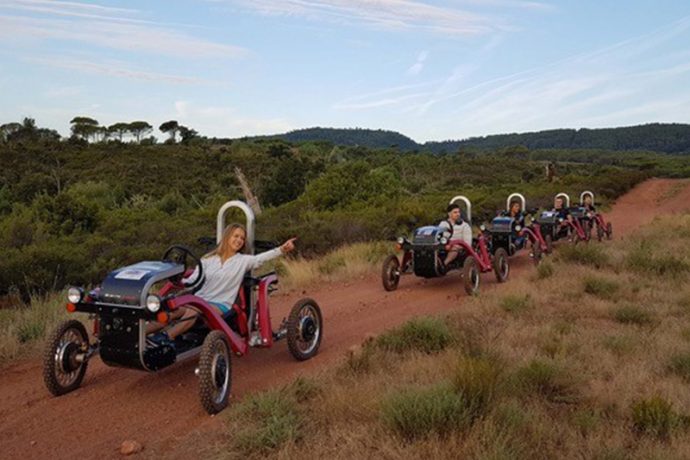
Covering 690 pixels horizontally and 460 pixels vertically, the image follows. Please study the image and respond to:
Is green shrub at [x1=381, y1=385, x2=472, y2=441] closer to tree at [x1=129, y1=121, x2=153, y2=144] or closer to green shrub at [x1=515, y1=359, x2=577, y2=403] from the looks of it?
green shrub at [x1=515, y1=359, x2=577, y2=403]

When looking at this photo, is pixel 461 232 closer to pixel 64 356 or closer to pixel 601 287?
pixel 601 287

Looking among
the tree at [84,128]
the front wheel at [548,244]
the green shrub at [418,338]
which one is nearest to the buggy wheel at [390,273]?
the green shrub at [418,338]

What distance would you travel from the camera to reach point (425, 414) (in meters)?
4.45

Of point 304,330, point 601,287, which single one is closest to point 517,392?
point 304,330

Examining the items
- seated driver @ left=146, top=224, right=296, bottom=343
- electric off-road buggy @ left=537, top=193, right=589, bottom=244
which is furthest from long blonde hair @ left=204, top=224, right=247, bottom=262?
electric off-road buggy @ left=537, top=193, right=589, bottom=244

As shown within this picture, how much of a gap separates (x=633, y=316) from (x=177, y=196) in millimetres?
30939

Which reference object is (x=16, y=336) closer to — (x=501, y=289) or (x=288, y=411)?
(x=288, y=411)

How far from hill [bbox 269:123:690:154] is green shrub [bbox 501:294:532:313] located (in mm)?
124780

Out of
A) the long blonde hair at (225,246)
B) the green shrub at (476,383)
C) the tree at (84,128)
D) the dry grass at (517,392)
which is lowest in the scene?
the dry grass at (517,392)

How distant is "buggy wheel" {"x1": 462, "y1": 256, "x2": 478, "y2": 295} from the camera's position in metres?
10.4

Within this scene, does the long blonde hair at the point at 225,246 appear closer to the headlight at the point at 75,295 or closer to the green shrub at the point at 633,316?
the headlight at the point at 75,295

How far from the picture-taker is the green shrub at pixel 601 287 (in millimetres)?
10016

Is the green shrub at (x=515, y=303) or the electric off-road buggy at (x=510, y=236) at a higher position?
the electric off-road buggy at (x=510, y=236)

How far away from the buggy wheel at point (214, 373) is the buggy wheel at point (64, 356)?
4.18 ft
